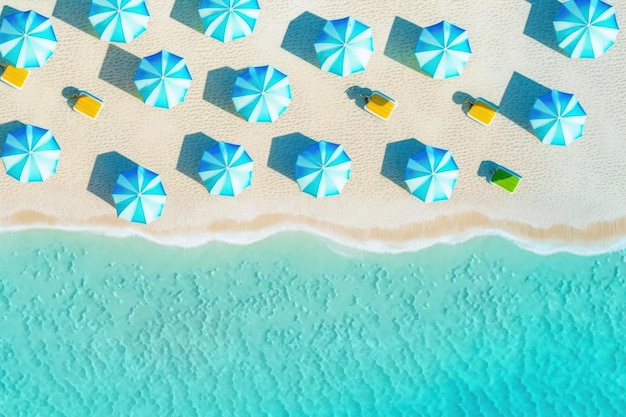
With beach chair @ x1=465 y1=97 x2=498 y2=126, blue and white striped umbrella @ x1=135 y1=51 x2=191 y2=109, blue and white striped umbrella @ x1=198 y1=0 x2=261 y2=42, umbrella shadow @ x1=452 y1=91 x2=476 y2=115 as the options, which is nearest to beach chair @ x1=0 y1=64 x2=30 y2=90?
blue and white striped umbrella @ x1=135 y1=51 x2=191 y2=109

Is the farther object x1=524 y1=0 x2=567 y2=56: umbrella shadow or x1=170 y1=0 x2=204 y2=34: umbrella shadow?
x1=524 y1=0 x2=567 y2=56: umbrella shadow

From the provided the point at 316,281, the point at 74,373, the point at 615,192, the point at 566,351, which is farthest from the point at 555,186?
the point at 74,373

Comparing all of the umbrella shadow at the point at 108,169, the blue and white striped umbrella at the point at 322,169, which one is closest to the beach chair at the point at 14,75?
the umbrella shadow at the point at 108,169

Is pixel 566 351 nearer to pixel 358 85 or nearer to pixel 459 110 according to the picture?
pixel 459 110

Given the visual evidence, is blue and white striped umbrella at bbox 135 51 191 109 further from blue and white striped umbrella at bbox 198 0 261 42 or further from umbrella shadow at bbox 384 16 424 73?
umbrella shadow at bbox 384 16 424 73

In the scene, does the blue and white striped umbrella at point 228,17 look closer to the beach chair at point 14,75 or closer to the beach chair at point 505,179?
the beach chair at point 14,75
